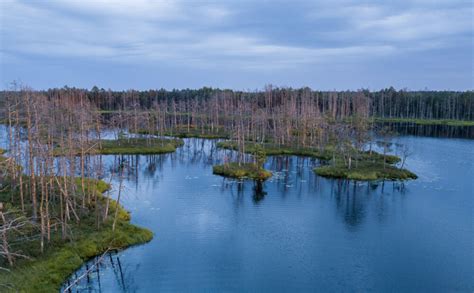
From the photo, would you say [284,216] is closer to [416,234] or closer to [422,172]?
[416,234]

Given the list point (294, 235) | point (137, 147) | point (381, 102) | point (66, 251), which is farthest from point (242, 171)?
point (381, 102)

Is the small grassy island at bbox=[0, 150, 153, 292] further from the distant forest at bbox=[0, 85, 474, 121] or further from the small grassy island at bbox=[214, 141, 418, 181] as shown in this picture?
the distant forest at bbox=[0, 85, 474, 121]

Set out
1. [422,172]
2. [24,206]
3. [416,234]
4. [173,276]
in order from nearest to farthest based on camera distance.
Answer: [173,276] < [24,206] < [416,234] < [422,172]

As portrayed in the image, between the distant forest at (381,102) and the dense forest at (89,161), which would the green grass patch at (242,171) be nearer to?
the dense forest at (89,161)

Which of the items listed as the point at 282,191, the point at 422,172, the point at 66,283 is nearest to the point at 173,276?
the point at 66,283

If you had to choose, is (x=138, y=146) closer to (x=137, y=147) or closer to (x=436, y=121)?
(x=137, y=147)

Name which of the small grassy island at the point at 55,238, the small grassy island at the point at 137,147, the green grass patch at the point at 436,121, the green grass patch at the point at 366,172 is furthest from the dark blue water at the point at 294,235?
the green grass patch at the point at 436,121
